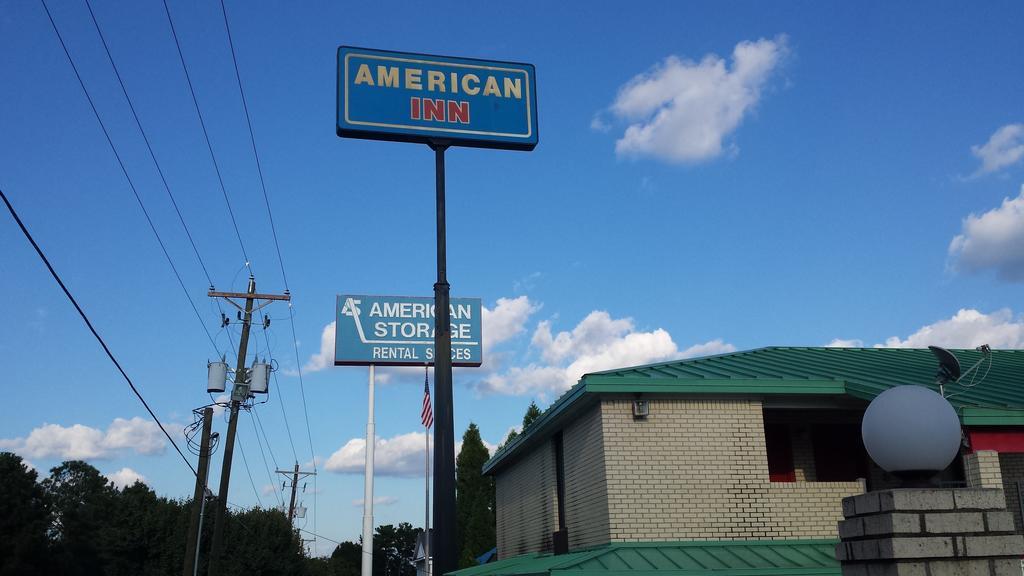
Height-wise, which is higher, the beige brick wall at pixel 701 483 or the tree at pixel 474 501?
Result: the tree at pixel 474 501

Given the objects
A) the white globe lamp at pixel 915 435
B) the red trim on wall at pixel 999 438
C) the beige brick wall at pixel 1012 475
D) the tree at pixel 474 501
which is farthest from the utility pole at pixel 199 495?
the tree at pixel 474 501

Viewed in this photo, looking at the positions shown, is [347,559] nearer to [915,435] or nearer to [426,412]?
[426,412]

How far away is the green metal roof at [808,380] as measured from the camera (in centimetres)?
1392

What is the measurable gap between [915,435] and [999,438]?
6407 millimetres

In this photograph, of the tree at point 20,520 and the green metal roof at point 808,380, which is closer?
the green metal roof at point 808,380

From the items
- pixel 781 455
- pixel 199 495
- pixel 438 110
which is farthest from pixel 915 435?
pixel 199 495

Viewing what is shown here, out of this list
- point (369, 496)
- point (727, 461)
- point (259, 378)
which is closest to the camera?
point (727, 461)

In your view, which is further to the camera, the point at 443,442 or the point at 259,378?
the point at 259,378

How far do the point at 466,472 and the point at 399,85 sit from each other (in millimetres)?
46811

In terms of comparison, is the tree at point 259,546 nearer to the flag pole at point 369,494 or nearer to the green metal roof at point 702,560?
the flag pole at point 369,494

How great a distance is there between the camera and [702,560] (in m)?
13.1

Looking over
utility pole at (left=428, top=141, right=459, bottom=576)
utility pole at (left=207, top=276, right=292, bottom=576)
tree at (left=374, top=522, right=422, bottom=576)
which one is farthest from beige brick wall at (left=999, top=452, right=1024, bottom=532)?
tree at (left=374, top=522, right=422, bottom=576)

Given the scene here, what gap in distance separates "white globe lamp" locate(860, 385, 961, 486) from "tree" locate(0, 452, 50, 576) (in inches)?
1573

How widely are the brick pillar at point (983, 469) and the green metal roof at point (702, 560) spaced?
7.63 ft
